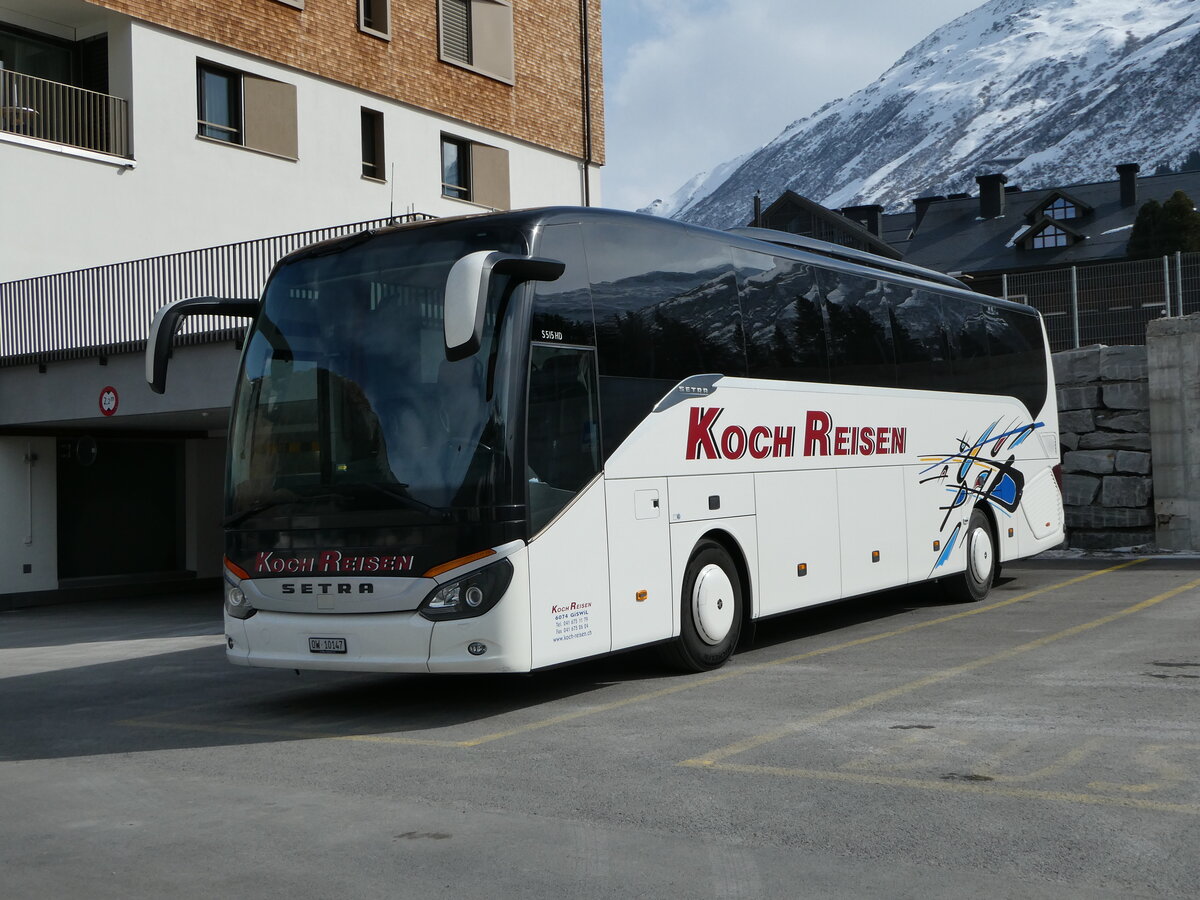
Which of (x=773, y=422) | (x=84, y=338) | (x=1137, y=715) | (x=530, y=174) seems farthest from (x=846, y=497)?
(x=530, y=174)

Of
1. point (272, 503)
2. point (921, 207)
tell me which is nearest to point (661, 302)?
point (272, 503)

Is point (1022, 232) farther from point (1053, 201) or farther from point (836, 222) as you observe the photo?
point (836, 222)

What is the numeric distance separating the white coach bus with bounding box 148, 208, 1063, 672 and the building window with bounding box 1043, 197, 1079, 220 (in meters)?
64.2

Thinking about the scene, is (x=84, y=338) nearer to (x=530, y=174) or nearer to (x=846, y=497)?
(x=846, y=497)

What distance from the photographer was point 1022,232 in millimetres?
70625

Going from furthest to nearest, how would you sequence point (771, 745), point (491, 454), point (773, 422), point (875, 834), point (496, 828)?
point (773, 422) → point (491, 454) → point (771, 745) → point (496, 828) → point (875, 834)

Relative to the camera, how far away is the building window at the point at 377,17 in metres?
28.6

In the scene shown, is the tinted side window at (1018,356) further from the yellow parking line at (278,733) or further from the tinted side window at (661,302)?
the yellow parking line at (278,733)

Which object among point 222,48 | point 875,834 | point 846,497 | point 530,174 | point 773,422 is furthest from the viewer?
point 530,174

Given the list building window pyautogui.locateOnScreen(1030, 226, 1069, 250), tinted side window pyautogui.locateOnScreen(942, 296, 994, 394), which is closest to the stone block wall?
tinted side window pyautogui.locateOnScreen(942, 296, 994, 394)

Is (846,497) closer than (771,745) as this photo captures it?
No

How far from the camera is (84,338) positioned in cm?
2025

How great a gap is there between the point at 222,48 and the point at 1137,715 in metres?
Result: 21.8

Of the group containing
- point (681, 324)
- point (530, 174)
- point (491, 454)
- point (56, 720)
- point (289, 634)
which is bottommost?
point (56, 720)
